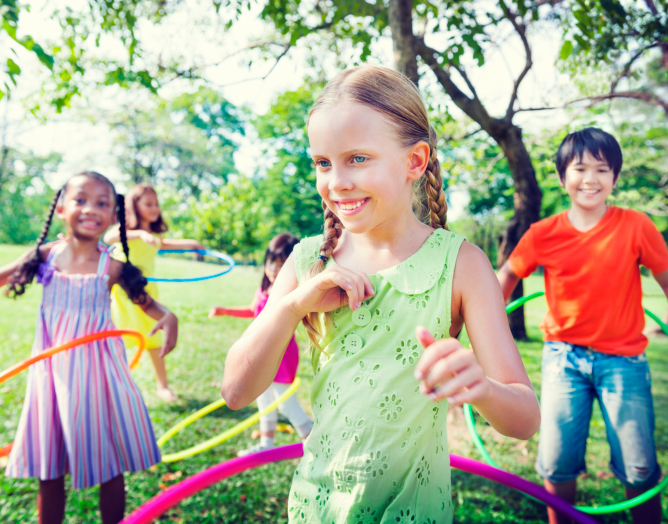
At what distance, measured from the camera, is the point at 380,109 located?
133cm

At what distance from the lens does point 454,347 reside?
0.95 m

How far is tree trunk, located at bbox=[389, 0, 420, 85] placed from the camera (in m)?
4.09

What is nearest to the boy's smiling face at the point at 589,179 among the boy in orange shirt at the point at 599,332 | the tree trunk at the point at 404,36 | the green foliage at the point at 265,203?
the boy in orange shirt at the point at 599,332

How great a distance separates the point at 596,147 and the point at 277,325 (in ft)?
7.16

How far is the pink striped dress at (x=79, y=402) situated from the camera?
2.47 m

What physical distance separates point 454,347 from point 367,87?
2.54ft

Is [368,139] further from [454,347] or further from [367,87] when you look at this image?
[454,347]

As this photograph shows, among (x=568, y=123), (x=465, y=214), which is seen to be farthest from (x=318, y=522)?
(x=465, y=214)

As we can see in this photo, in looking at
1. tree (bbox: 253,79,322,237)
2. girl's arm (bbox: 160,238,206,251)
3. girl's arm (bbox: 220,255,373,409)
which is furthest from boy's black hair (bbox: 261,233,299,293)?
tree (bbox: 253,79,322,237)

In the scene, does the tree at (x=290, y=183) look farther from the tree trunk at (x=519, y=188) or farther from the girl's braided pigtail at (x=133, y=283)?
the girl's braided pigtail at (x=133, y=283)

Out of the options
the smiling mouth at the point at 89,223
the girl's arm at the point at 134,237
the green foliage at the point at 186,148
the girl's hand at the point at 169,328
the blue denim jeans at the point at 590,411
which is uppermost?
the green foliage at the point at 186,148

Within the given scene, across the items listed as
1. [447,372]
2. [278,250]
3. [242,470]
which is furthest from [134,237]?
[447,372]

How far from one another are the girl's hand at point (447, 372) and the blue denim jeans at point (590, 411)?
6.56 ft

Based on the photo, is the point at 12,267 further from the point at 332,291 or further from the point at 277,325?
the point at 332,291
